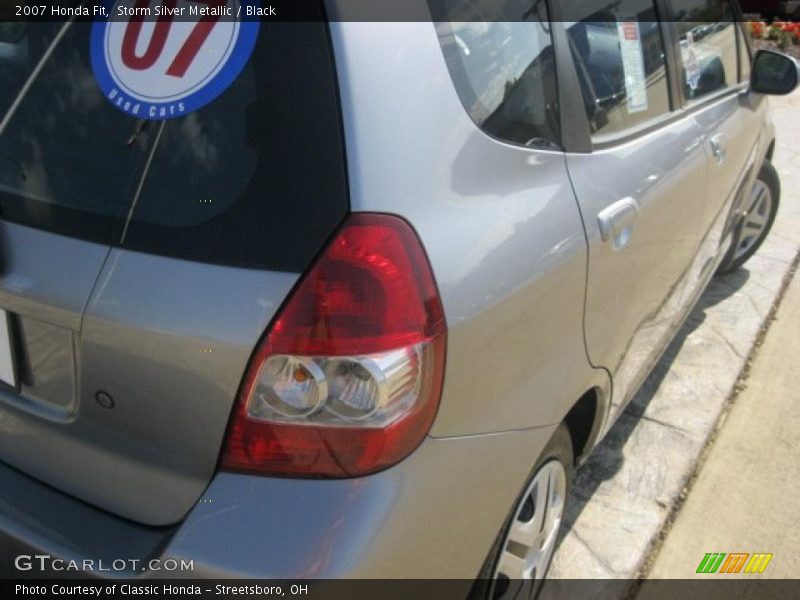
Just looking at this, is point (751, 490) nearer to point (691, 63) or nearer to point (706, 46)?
point (691, 63)

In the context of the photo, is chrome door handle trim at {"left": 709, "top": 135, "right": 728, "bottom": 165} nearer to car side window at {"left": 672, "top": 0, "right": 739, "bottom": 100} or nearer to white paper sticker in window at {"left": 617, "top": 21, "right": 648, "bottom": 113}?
car side window at {"left": 672, "top": 0, "right": 739, "bottom": 100}

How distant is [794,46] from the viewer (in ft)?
36.2

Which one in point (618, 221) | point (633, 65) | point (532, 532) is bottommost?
point (532, 532)

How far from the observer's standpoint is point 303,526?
1.36m

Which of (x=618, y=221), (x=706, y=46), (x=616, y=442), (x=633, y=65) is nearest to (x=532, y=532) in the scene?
(x=618, y=221)

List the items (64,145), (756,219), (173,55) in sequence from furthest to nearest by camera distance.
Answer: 1. (756,219)
2. (64,145)
3. (173,55)

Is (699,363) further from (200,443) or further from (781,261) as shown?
(200,443)

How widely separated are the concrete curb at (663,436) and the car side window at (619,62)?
49.6 inches

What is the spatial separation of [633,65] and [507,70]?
83 cm

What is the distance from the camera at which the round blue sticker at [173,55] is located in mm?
1434

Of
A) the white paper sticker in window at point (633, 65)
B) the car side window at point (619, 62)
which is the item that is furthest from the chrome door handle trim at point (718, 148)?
the white paper sticker in window at point (633, 65)

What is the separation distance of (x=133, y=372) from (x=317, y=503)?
1.34ft

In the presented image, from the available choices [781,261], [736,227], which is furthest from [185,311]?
[781,261]

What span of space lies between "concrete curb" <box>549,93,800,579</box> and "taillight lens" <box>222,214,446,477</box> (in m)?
1.32
